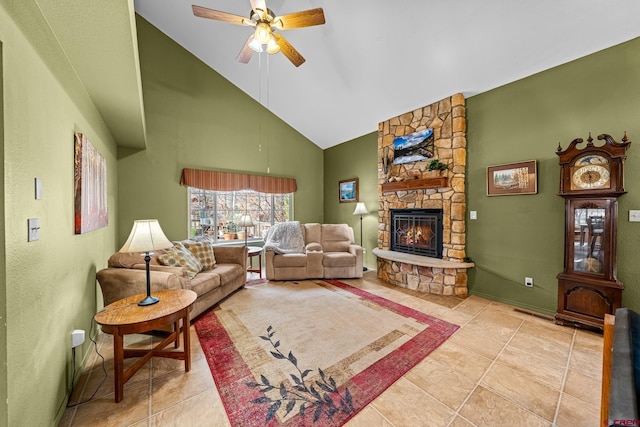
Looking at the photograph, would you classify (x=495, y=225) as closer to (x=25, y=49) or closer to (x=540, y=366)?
(x=540, y=366)

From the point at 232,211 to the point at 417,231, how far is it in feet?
11.8

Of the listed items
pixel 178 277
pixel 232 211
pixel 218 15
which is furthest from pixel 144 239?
pixel 232 211

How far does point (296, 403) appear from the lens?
155cm

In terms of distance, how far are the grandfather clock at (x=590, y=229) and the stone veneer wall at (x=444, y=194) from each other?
3.49 ft

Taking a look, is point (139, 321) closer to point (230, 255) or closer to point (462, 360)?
point (230, 255)

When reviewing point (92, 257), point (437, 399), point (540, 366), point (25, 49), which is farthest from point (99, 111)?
point (540, 366)

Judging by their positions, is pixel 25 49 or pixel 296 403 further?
pixel 296 403

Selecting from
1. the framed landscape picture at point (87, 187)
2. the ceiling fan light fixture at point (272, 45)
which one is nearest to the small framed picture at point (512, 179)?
the ceiling fan light fixture at point (272, 45)

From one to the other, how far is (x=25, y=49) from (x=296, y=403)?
8.01 ft

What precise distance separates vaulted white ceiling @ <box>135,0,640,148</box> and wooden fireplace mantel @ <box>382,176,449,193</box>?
1205mm

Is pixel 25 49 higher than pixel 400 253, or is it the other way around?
pixel 25 49

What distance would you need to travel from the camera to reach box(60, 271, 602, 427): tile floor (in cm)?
144

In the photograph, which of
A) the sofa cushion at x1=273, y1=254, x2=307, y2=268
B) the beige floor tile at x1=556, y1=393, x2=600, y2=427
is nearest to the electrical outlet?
the sofa cushion at x1=273, y1=254, x2=307, y2=268

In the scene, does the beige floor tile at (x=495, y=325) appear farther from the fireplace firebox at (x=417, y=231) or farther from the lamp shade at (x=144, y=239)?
the lamp shade at (x=144, y=239)
